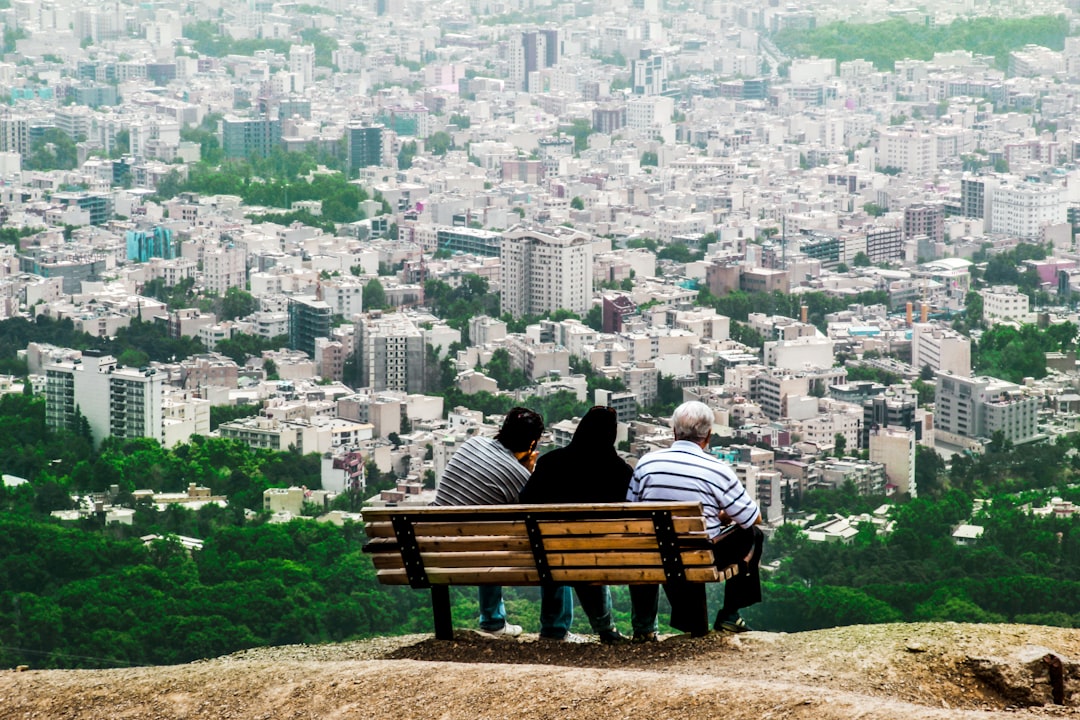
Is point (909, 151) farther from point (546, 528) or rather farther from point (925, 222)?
point (546, 528)

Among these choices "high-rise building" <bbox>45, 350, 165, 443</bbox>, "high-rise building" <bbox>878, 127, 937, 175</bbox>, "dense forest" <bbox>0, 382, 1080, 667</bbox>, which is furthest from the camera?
"high-rise building" <bbox>878, 127, 937, 175</bbox>

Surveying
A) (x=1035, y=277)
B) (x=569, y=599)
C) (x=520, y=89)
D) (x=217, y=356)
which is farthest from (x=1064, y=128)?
(x=569, y=599)

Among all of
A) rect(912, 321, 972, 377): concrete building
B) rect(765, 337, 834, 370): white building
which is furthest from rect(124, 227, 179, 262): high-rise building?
rect(912, 321, 972, 377): concrete building

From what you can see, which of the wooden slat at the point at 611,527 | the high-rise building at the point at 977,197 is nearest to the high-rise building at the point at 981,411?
the high-rise building at the point at 977,197

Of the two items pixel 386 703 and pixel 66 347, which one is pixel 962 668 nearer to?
pixel 386 703

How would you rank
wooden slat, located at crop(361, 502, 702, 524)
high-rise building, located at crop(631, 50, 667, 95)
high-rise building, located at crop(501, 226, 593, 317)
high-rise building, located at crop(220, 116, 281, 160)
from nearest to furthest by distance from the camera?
1. wooden slat, located at crop(361, 502, 702, 524)
2. high-rise building, located at crop(501, 226, 593, 317)
3. high-rise building, located at crop(220, 116, 281, 160)
4. high-rise building, located at crop(631, 50, 667, 95)

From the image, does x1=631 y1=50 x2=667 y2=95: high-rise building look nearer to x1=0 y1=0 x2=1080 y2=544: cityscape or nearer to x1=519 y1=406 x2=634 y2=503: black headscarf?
x1=0 y1=0 x2=1080 y2=544: cityscape
